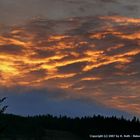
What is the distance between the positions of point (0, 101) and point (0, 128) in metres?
3.62

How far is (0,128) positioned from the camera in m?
58.8

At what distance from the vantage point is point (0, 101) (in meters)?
57.6
